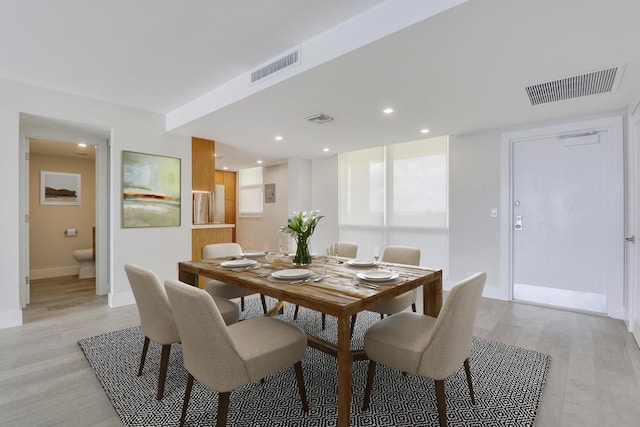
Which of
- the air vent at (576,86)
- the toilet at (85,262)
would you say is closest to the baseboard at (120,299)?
the toilet at (85,262)

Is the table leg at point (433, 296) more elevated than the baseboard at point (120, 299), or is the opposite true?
the table leg at point (433, 296)

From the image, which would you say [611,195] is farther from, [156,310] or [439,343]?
[156,310]

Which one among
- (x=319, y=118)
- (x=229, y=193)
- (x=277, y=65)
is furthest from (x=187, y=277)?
(x=229, y=193)

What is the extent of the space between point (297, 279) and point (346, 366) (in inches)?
25.0

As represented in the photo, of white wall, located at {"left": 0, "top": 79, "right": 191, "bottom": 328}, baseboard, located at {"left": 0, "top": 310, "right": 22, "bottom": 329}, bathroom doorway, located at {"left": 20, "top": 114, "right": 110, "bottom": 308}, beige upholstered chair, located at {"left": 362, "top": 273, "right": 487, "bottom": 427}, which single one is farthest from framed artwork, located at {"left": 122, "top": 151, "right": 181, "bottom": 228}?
beige upholstered chair, located at {"left": 362, "top": 273, "right": 487, "bottom": 427}

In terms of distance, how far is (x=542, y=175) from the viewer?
380cm

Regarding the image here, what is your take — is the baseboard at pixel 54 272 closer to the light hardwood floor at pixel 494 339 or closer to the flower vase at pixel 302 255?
the light hardwood floor at pixel 494 339

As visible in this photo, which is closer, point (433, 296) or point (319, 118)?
point (433, 296)

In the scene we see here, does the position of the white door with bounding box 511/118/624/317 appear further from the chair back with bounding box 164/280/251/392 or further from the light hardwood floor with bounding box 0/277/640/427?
the chair back with bounding box 164/280/251/392

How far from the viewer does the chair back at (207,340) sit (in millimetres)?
1349

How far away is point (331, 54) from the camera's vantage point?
219cm

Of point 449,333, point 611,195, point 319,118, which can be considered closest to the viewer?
point 449,333

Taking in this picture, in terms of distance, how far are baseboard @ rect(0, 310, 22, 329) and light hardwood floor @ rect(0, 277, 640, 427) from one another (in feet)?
0.32

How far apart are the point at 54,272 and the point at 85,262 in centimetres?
68
